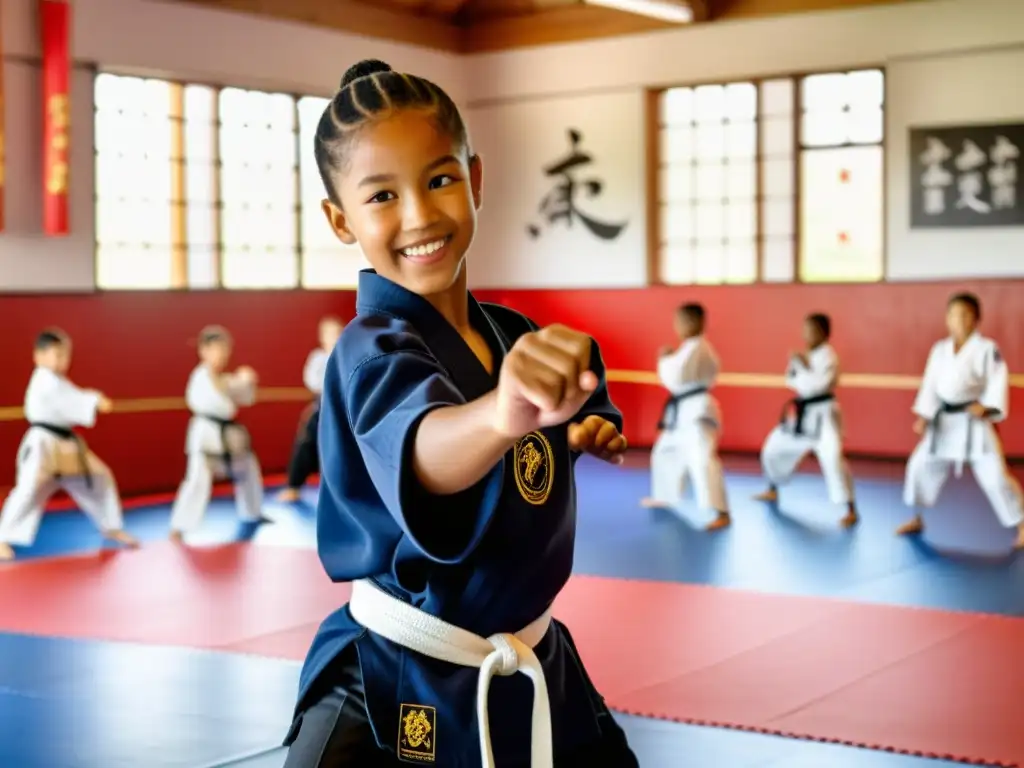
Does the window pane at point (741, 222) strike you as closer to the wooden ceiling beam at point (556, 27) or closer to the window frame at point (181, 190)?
the wooden ceiling beam at point (556, 27)

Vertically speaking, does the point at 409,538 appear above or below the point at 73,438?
above

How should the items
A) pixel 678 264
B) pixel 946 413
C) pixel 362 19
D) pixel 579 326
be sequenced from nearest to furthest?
1. pixel 946 413
2. pixel 362 19
3. pixel 678 264
4. pixel 579 326

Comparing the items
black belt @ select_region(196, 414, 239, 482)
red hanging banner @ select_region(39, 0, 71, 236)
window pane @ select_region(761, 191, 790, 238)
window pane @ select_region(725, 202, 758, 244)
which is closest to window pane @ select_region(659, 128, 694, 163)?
window pane @ select_region(725, 202, 758, 244)

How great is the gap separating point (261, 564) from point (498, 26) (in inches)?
269

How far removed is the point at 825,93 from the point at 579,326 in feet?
9.29

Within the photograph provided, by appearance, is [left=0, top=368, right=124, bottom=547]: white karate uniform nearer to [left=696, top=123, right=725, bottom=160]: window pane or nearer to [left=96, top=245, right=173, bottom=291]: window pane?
[left=96, top=245, right=173, bottom=291]: window pane

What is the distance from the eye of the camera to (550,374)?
1.11 metres

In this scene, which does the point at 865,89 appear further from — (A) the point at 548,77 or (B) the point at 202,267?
(B) the point at 202,267

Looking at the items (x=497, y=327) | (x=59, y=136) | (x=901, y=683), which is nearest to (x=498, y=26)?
(x=59, y=136)

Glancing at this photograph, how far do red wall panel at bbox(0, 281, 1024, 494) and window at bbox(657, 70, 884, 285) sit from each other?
23 centimetres

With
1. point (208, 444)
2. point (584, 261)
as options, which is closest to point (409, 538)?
point (208, 444)

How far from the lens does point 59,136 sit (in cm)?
855

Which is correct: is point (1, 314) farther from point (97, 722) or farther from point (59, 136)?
point (97, 722)

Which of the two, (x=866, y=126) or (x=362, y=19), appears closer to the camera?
(x=866, y=126)
